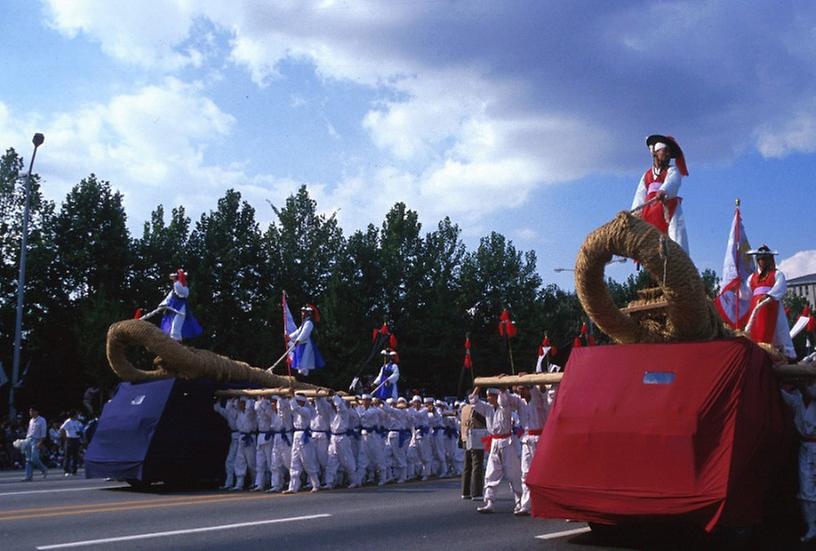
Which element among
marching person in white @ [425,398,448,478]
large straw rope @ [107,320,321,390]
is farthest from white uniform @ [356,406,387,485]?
marching person in white @ [425,398,448,478]

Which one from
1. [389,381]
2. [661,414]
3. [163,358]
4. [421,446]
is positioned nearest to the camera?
[661,414]

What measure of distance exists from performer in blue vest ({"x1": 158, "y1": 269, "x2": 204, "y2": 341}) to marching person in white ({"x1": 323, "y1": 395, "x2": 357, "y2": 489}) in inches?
175

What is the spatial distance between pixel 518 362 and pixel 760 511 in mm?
44173

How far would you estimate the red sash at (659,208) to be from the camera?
11375 mm

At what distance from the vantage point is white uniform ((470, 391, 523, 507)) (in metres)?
13.3

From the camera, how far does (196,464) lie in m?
18.1

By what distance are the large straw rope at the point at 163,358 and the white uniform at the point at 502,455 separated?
6.82m

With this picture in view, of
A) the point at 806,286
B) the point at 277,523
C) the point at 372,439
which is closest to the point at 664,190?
the point at 277,523

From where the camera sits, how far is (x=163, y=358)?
18.6 metres

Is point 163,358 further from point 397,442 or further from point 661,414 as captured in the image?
point 661,414

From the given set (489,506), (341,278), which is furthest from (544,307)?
(489,506)

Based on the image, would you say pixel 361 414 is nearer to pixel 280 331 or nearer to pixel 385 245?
pixel 280 331

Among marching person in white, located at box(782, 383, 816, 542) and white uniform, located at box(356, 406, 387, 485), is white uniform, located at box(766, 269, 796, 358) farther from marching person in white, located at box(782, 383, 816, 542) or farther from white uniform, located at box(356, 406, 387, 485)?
white uniform, located at box(356, 406, 387, 485)

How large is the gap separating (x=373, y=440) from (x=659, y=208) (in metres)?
9.35
